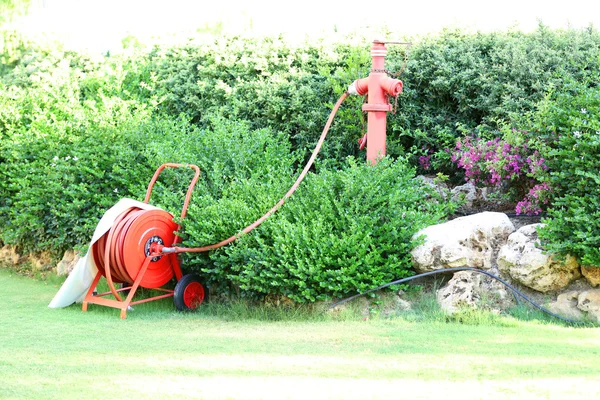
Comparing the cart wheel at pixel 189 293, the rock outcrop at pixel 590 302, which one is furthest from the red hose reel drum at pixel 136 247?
the rock outcrop at pixel 590 302

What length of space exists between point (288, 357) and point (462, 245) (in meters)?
1.94

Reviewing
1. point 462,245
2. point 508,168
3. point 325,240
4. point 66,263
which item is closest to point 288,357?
point 325,240

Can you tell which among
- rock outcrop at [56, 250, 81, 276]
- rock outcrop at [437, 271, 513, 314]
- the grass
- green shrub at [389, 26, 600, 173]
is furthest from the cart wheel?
green shrub at [389, 26, 600, 173]

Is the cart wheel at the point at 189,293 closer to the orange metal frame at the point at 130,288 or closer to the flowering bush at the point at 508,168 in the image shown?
the orange metal frame at the point at 130,288

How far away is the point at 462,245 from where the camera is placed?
6051 mm

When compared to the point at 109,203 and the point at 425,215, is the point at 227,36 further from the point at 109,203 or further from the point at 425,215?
the point at 425,215

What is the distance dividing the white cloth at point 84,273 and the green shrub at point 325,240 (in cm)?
55

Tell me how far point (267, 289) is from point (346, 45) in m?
4.02

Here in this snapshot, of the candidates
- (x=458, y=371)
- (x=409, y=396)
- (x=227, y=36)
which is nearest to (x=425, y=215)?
(x=458, y=371)

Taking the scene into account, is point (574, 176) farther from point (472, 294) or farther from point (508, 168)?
point (472, 294)

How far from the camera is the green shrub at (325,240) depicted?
19.5 ft

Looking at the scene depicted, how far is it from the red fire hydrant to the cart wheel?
199 cm

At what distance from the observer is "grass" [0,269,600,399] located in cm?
420

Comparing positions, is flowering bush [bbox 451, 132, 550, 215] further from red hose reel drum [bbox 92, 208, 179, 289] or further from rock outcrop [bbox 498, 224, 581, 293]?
red hose reel drum [bbox 92, 208, 179, 289]
